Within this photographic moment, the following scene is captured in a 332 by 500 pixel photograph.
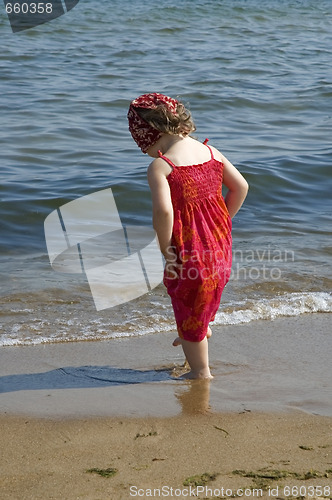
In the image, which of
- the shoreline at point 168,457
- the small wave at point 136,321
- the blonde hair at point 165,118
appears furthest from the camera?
the small wave at point 136,321

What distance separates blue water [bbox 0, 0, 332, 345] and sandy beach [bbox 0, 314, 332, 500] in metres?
0.37

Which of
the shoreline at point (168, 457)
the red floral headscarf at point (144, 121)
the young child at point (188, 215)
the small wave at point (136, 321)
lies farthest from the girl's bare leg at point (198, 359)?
the red floral headscarf at point (144, 121)

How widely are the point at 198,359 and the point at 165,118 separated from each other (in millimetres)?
1059

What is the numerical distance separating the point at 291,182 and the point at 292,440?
489cm

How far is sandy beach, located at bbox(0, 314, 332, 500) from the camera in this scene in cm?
235

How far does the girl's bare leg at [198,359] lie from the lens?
3318 mm

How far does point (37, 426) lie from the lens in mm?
2801

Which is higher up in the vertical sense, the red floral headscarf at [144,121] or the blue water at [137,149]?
the red floral headscarf at [144,121]

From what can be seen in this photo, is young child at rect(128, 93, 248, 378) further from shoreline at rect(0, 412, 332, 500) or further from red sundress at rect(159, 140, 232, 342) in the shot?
shoreline at rect(0, 412, 332, 500)

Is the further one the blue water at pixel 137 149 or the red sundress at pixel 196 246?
the blue water at pixel 137 149

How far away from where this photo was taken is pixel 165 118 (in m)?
3.19

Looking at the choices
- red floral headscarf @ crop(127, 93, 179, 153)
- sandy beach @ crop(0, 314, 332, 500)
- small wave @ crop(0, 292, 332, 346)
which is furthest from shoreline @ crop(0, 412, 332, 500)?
red floral headscarf @ crop(127, 93, 179, 153)

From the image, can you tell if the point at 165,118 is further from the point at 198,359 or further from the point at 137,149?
the point at 137,149

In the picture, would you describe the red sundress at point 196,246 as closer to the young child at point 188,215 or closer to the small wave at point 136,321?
the young child at point 188,215
